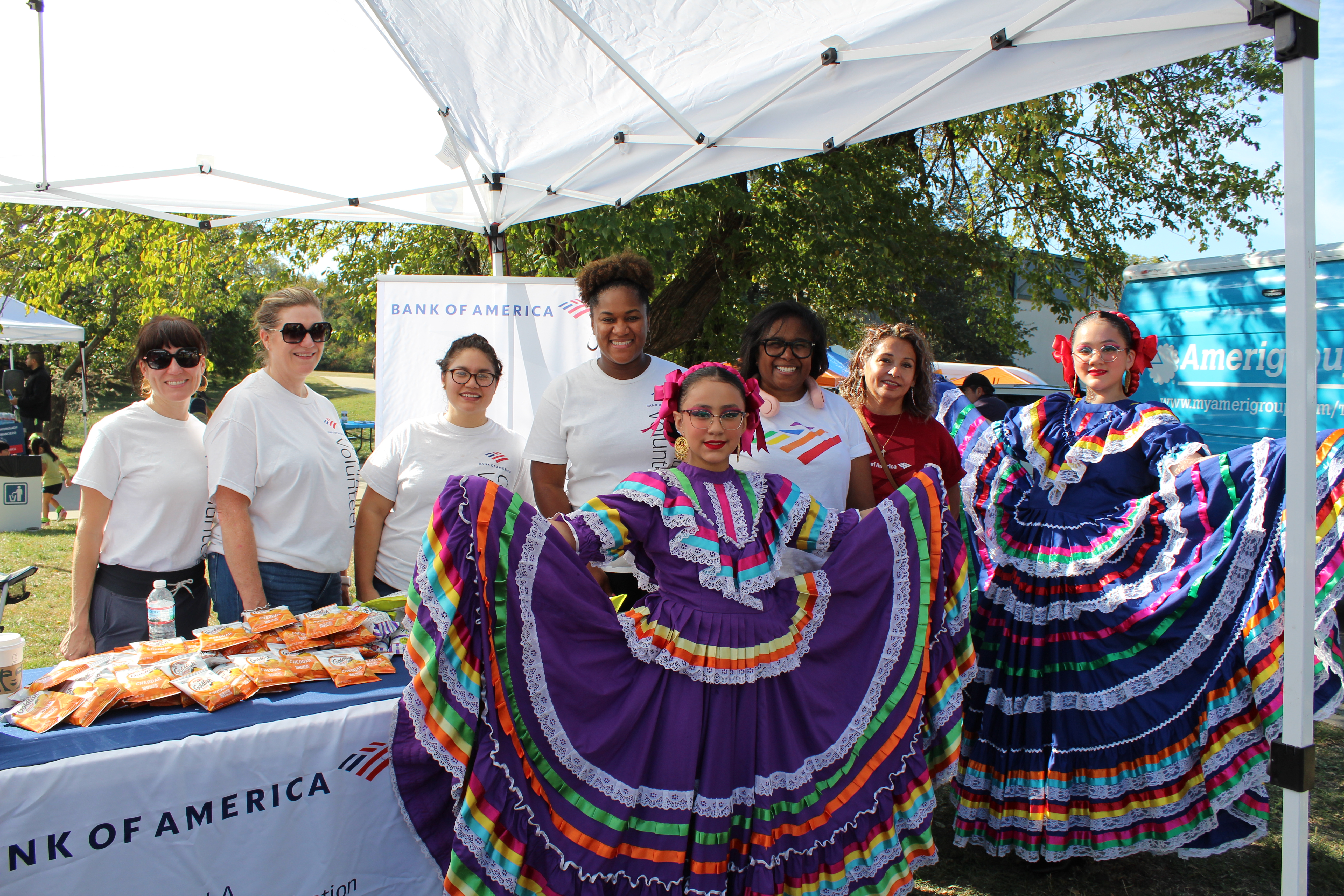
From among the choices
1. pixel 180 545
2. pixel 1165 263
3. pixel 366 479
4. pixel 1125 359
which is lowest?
pixel 180 545

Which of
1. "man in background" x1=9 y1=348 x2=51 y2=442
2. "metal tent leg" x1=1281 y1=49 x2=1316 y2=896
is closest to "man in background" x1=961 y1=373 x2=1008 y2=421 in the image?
"metal tent leg" x1=1281 y1=49 x2=1316 y2=896

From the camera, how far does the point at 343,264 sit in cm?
980

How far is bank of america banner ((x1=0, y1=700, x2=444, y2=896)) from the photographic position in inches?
68.9

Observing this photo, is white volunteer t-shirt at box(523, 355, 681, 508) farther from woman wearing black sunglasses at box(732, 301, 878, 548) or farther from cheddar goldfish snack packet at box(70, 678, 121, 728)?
cheddar goldfish snack packet at box(70, 678, 121, 728)

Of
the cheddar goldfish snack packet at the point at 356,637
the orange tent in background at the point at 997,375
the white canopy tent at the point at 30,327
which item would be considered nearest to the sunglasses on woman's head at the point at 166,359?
the cheddar goldfish snack packet at the point at 356,637

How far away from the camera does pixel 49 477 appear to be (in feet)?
30.2

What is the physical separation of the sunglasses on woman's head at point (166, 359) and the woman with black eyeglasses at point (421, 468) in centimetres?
66

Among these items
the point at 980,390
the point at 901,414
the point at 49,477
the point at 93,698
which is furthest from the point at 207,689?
the point at 49,477

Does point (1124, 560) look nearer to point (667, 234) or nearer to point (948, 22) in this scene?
point (948, 22)

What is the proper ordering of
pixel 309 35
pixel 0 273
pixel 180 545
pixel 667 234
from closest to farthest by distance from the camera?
pixel 180 545
pixel 309 35
pixel 667 234
pixel 0 273

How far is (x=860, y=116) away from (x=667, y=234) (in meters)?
3.52

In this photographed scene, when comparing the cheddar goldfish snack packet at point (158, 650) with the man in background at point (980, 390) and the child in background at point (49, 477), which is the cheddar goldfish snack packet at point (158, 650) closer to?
the man in background at point (980, 390)

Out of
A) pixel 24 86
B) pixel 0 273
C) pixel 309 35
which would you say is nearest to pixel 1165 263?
pixel 309 35

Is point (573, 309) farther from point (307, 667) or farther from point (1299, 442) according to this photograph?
point (1299, 442)
